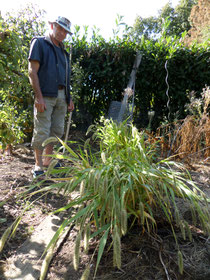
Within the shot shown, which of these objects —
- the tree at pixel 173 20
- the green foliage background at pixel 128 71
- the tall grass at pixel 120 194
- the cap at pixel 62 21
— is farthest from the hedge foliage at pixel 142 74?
the tree at pixel 173 20

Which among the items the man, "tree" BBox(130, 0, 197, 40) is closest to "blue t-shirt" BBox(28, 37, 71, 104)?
the man

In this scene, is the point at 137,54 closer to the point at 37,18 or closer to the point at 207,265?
the point at 37,18

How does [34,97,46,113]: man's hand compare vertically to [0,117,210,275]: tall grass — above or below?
above

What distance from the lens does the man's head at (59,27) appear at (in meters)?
2.25

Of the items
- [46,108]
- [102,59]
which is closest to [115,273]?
[46,108]

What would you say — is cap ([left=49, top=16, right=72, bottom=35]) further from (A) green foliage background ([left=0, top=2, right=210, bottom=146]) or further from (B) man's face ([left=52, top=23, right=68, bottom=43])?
(A) green foliage background ([left=0, top=2, right=210, bottom=146])

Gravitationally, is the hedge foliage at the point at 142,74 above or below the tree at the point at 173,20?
below

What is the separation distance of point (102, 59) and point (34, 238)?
380 centimetres

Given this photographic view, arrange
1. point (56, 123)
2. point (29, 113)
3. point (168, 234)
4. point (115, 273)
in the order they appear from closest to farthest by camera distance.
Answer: point (115, 273) < point (168, 234) < point (56, 123) < point (29, 113)

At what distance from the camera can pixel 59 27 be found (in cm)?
231

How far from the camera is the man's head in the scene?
225 centimetres

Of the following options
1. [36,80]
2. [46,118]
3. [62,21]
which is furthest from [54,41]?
[46,118]

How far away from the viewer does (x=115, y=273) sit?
3.55ft

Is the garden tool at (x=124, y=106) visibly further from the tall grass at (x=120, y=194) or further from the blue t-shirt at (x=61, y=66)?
→ the tall grass at (x=120, y=194)
